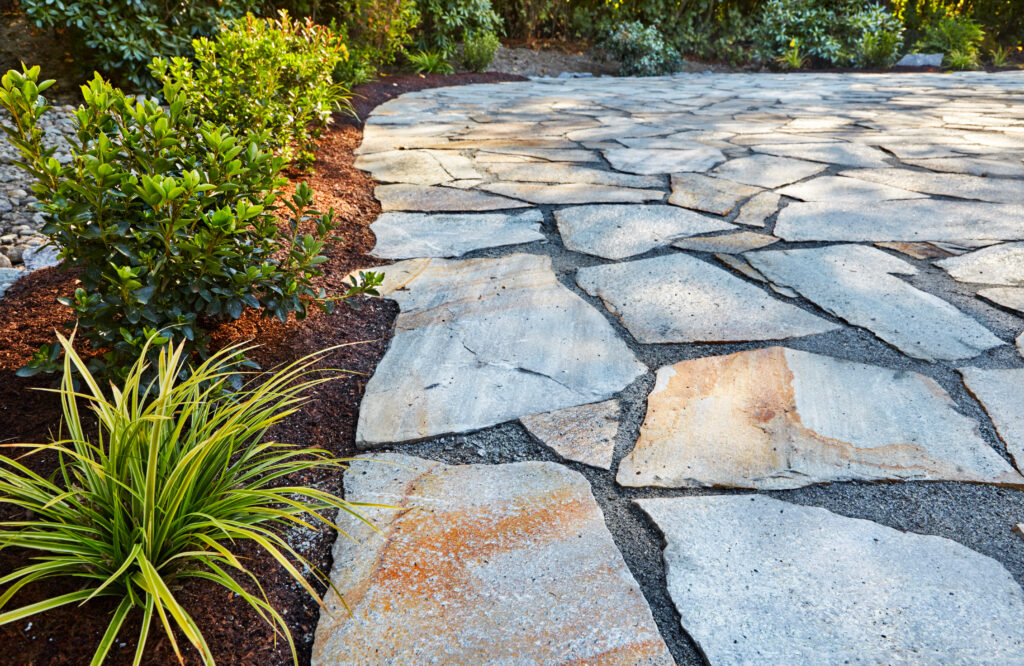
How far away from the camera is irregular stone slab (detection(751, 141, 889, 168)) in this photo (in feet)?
12.2

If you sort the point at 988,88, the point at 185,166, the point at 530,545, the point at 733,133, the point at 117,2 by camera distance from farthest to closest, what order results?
the point at 988,88
the point at 117,2
the point at 733,133
the point at 185,166
the point at 530,545

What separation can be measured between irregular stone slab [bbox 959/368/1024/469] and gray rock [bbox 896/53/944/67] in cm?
1103

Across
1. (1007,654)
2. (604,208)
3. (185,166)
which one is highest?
(185,166)

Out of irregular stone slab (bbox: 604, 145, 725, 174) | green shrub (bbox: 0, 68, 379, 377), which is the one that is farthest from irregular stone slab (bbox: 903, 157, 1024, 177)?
green shrub (bbox: 0, 68, 379, 377)

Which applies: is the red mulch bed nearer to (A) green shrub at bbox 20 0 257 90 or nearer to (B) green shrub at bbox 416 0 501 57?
(A) green shrub at bbox 20 0 257 90

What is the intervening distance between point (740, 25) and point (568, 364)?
1159 cm

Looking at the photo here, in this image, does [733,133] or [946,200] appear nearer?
[946,200]

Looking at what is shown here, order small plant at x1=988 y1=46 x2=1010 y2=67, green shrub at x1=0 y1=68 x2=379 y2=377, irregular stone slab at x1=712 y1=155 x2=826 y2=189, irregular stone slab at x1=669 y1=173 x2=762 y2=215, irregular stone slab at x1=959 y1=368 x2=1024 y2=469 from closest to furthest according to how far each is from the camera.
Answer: green shrub at x1=0 y1=68 x2=379 y2=377 < irregular stone slab at x1=959 y1=368 x2=1024 y2=469 < irregular stone slab at x1=669 y1=173 x2=762 y2=215 < irregular stone slab at x1=712 y1=155 x2=826 y2=189 < small plant at x1=988 y1=46 x2=1010 y2=67

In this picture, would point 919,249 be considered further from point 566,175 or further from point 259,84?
point 259,84

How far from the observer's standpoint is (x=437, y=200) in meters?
3.27

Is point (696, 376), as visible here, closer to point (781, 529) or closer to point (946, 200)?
point (781, 529)

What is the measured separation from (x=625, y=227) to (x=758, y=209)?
0.66 m

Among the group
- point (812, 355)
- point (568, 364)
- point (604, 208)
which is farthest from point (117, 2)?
point (812, 355)

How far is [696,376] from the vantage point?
72.1 inches
